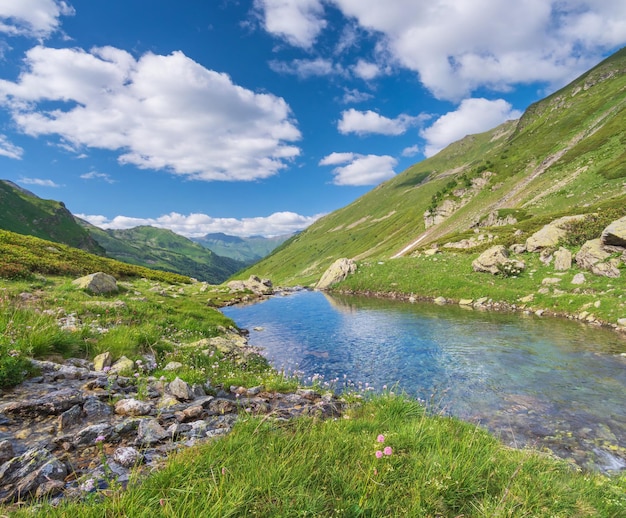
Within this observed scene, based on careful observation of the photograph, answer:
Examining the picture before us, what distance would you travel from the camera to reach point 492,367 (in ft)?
55.3

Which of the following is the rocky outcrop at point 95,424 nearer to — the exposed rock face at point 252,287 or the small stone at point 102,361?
the small stone at point 102,361

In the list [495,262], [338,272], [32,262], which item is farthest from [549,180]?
[32,262]

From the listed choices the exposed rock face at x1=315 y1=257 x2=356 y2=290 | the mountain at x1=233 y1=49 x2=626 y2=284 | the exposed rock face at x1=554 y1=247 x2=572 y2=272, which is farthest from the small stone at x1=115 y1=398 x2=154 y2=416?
the exposed rock face at x1=315 y1=257 x2=356 y2=290

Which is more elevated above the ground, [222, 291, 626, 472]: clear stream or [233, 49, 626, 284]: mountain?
[233, 49, 626, 284]: mountain

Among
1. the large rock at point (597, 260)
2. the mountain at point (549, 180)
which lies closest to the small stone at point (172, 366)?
the large rock at point (597, 260)

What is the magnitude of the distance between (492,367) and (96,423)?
1797cm

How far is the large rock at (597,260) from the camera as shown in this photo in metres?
28.1

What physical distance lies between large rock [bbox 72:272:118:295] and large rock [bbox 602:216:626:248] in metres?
43.5

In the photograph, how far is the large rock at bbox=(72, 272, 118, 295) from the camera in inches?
832

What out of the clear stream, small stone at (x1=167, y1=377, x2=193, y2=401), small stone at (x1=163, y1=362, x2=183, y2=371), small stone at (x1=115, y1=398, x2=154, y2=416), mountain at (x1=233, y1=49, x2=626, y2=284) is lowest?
the clear stream

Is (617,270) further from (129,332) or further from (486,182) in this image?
(486,182)

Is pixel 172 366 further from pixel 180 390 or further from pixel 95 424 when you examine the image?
pixel 95 424

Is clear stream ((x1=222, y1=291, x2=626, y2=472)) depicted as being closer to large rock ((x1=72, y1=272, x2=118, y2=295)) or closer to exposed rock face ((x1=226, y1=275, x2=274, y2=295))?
large rock ((x1=72, y1=272, x2=118, y2=295))

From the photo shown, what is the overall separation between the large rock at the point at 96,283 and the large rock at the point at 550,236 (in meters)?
46.3
